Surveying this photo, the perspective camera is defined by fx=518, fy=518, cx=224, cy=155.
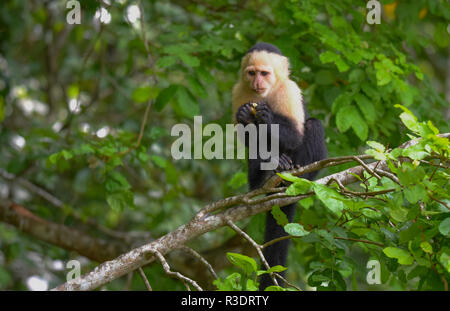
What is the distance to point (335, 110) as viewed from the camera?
387 centimetres

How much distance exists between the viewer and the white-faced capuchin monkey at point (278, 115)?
3891mm

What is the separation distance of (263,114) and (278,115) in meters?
0.22

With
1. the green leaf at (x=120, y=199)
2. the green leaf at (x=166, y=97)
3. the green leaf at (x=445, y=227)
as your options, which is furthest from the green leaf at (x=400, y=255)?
the green leaf at (x=166, y=97)

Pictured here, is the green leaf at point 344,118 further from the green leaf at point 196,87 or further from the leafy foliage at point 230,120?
the green leaf at point 196,87

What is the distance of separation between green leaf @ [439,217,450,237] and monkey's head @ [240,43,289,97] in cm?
223

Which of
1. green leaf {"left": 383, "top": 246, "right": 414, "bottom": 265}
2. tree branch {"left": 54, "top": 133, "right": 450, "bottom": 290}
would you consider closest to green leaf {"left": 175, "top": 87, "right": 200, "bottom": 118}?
tree branch {"left": 54, "top": 133, "right": 450, "bottom": 290}

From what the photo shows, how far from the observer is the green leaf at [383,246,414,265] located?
84.2 inches

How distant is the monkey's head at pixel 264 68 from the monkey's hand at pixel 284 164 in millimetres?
537

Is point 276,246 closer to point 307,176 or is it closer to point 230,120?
point 307,176

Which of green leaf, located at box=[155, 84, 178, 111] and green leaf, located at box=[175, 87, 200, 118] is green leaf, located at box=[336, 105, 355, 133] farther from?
green leaf, located at box=[155, 84, 178, 111]

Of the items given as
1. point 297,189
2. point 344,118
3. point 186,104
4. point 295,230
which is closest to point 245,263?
point 295,230

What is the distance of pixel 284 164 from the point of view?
3959mm
